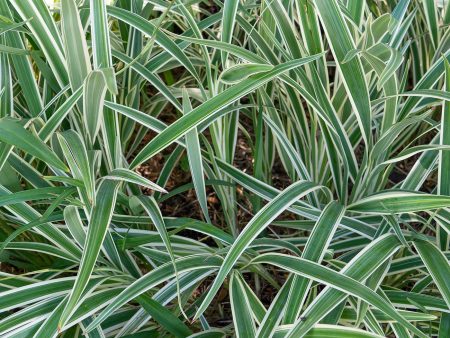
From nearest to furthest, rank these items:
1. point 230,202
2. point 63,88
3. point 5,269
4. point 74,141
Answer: point 74,141 < point 63,88 < point 230,202 < point 5,269

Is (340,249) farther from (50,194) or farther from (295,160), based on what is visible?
(50,194)

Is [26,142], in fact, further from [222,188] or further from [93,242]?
[222,188]

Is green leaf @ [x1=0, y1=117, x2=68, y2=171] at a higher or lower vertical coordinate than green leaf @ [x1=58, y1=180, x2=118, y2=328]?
higher

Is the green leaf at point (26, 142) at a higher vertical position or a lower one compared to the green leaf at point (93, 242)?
higher

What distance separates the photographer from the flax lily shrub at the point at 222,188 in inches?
30.2

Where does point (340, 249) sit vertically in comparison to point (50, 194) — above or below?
below

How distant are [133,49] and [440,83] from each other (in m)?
0.63

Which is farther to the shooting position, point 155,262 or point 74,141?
point 155,262

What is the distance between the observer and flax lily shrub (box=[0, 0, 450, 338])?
77 centimetres

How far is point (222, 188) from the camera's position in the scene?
3.43ft

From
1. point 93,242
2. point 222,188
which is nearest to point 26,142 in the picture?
point 93,242

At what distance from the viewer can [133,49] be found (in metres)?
1.08

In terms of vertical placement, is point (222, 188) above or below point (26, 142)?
below

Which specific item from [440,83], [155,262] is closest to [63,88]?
[155,262]
